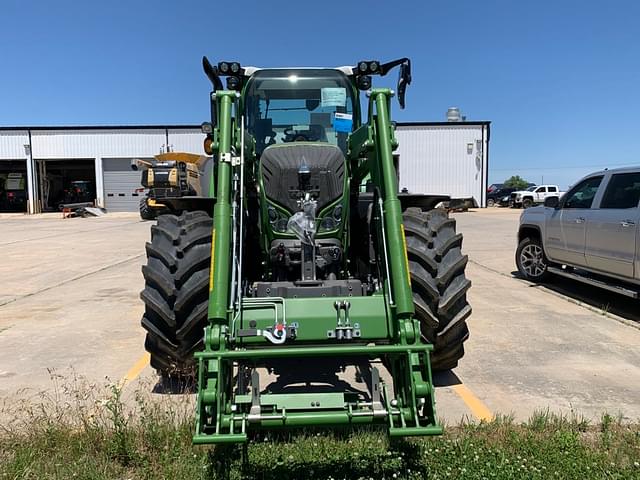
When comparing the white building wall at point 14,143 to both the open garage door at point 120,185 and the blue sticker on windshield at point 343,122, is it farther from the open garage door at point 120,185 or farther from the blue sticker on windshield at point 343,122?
the blue sticker on windshield at point 343,122

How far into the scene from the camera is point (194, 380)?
178 inches

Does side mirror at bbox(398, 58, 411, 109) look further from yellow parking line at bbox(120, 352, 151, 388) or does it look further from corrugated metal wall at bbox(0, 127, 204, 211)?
corrugated metal wall at bbox(0, 127, 204, 211)

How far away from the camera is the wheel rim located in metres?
9.75

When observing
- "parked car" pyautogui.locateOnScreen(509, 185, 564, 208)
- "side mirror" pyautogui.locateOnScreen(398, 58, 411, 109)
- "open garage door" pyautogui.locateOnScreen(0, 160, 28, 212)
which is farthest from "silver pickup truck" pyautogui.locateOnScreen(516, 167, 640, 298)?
"open garage door" pyautogui.locateOnScreen(0, 160, 28, 212)

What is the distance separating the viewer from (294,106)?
218 inches

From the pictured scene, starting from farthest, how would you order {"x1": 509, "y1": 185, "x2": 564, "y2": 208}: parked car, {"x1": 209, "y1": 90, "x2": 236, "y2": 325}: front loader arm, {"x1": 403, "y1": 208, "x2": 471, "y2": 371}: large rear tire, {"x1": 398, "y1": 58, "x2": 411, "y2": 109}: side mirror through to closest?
{"x1": 509, "y1": 185, "x2": 564, "y2": 208}: parked car < {"x1": 398, "y1": 58, "x2": 411, "y2": 109}: side mirror < {"x1": 403, "y1": 208, "x2": 471, "y2": 371}: large rear tire < {"x1": 209, "y1": 90, "x2": 236, "y2": 325}: front loader arm

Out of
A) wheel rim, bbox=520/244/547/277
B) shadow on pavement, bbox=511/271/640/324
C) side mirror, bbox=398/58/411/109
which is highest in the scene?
side mirror, bbox=398/58/411/109

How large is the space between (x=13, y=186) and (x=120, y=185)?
930cm

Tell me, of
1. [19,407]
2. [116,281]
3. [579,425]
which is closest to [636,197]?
[579,425]

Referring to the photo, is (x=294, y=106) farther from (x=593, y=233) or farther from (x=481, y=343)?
(x=593, y=233)

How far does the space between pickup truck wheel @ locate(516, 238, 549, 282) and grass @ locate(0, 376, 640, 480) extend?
20.0 feet

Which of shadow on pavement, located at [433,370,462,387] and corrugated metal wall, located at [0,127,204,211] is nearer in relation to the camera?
shadow on pavement, located at [433,370,462,387]

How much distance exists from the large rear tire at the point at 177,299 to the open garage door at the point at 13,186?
39672 millimetres

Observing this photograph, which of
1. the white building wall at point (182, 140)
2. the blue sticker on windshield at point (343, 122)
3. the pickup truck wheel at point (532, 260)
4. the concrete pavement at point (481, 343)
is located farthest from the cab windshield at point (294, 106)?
A: the white building wall at point (182, 140)
